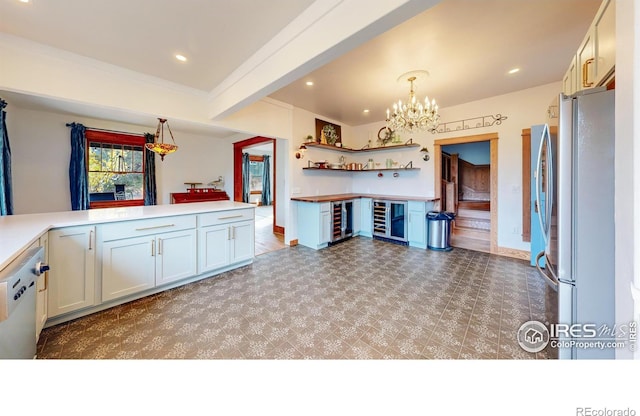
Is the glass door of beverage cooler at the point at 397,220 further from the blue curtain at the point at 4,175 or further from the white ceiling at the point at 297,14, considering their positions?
the blue curtain at the point at 4,175

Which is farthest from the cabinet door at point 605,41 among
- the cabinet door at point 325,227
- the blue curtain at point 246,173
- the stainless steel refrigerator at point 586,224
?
the blue curtain at point 246,173

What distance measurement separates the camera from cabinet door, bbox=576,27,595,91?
1.56 metres

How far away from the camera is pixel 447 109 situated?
425 centimetres

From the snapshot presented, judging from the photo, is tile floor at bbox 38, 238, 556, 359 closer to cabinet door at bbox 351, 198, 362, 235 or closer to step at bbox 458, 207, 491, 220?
cabinet door at bbox 351, 198, 362, 235

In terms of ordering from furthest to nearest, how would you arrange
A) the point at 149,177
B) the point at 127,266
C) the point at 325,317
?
the point at 149,177 < the point at 127,266 < the point at 325,317

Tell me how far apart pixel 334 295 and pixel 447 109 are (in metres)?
4.03


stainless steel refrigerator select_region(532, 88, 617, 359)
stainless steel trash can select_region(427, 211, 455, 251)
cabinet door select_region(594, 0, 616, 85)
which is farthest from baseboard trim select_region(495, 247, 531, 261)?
cabinet door select_region(594, 0, 616, 85)

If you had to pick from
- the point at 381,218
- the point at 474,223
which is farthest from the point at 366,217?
the point at 474,223

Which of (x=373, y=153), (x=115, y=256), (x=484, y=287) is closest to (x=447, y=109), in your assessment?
(x=373, y=153)

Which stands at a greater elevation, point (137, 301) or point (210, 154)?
point (210, 154)

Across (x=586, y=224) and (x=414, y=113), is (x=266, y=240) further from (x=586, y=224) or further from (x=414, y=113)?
(x=586, y=224)

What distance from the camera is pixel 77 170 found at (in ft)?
14.4

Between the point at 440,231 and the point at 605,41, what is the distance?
3.03m
